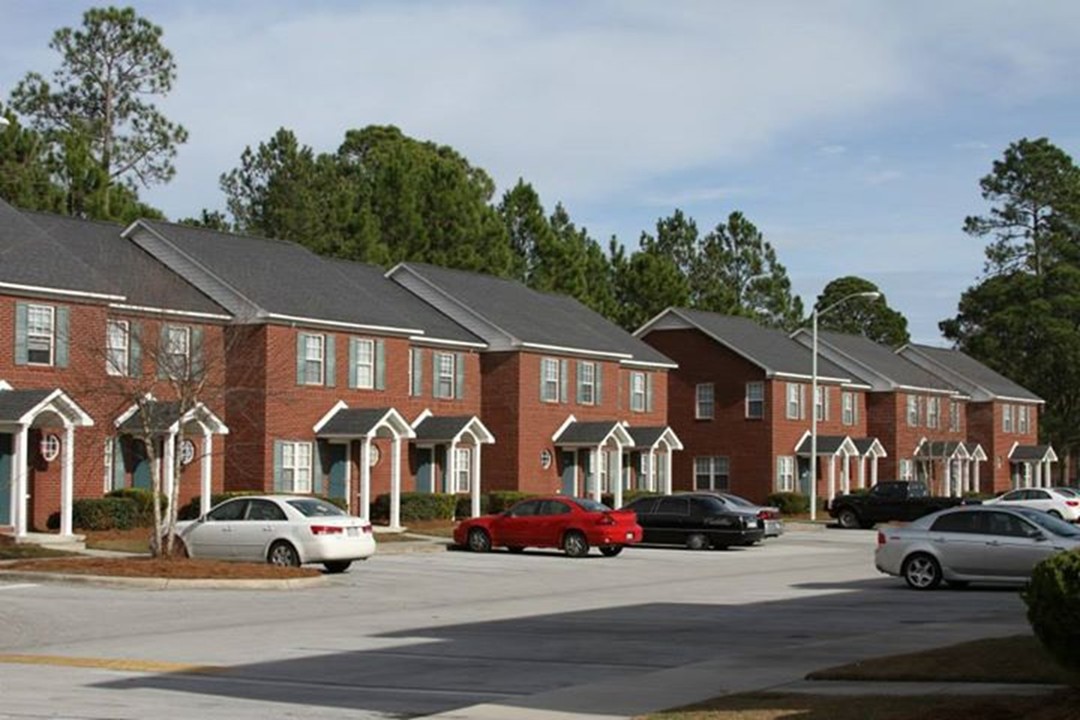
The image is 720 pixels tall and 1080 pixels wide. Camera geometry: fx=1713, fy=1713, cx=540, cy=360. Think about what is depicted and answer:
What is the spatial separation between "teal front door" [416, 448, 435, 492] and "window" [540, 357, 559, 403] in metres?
5.81

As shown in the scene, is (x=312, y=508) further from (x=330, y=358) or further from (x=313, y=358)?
(x=330, y=358)

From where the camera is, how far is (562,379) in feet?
197

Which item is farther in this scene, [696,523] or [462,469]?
[462,469]

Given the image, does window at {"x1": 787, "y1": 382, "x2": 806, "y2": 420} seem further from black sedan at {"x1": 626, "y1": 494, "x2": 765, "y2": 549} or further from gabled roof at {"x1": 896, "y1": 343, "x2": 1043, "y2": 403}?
black sedan at {"x1": 626, "y1": 494, "x2": 765, "y2": 549}

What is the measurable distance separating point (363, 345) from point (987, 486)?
5260 centimetres

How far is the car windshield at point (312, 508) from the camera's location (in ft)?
106

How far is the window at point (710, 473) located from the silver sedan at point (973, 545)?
42.6 meters

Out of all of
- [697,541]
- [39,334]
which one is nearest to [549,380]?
[697,541]

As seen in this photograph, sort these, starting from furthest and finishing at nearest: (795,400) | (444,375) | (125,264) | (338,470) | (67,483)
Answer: (795,400) → (444,375) → (338,470) → (125,264) → (67,483)

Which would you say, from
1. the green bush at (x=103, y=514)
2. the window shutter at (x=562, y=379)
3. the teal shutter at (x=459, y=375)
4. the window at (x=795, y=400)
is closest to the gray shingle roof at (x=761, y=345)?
the window at (x=795, y=400)

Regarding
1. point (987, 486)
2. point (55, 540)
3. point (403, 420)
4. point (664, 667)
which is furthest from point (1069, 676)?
point (987, 486)

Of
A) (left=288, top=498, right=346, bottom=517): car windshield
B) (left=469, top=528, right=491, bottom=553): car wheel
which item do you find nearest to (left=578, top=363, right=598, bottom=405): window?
(left=469, top=528, right=491, bottom=553): car wheel

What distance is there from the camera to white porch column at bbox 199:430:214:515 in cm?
4356

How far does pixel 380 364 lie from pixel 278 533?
1976 cm
